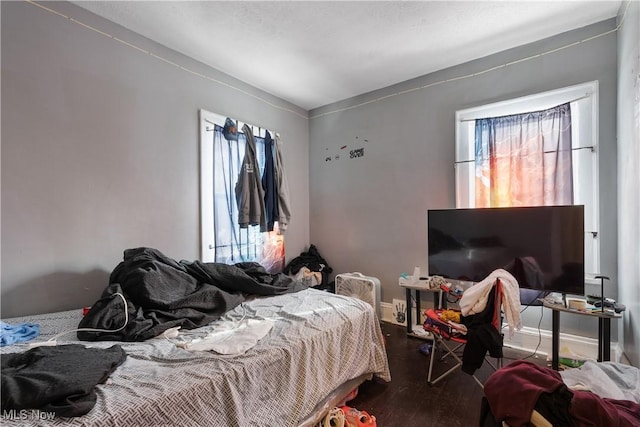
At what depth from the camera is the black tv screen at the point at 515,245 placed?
2.11 meters

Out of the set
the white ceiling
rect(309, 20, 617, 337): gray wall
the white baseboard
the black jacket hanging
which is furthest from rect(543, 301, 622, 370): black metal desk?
the black jacket hanging

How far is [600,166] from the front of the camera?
2264 mm

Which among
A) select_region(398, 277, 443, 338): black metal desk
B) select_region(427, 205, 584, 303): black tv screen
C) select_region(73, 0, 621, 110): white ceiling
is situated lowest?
select_region(398, 277, 443, 338): black metal desk

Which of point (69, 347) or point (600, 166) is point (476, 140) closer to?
point (600, 166)

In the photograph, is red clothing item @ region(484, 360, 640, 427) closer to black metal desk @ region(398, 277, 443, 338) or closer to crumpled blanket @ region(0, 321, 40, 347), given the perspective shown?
black metal desk @ region(398, 277, 443, 338)

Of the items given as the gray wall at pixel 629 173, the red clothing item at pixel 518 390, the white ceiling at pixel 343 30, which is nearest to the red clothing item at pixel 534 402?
the red clothing item at pixel 518 390

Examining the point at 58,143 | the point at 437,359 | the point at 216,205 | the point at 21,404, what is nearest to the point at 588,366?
the point at 437,359

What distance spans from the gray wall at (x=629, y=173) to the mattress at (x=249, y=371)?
1.60 metres

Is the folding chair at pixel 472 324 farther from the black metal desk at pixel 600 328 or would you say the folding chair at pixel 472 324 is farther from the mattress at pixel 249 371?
the black metal desk at pixel 600 328

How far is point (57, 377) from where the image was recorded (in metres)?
0.99

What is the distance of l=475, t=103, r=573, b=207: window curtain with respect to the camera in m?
2.41

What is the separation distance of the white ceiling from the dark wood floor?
2.77 meters

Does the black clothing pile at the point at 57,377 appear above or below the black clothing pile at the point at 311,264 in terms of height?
above

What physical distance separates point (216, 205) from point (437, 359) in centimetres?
253
